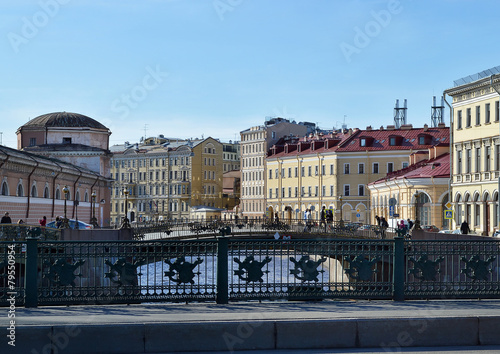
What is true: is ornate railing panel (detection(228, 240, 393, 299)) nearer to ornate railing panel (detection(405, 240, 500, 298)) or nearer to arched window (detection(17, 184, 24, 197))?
ornate railing panel (detection(405, 240, 500, 298))

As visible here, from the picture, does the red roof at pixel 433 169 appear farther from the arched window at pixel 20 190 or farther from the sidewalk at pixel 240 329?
the sidewalk at pixel 240 329

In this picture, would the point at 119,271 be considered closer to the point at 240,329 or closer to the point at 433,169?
the point at 240,329

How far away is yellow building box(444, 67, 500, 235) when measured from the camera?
52375 mm

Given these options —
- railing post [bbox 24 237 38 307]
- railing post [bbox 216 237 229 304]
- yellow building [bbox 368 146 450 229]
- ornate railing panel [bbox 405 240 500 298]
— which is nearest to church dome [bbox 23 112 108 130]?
yellow building [bbox 368 146 450 229]

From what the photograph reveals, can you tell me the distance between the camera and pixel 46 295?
13.1 meters

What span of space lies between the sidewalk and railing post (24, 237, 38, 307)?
359mm

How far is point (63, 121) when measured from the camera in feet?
249

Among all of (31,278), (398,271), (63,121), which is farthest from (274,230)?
(31,278)

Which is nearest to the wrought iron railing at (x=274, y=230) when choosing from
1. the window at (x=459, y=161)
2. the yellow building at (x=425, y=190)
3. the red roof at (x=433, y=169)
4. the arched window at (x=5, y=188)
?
the yellow building at (x=425, y=190)

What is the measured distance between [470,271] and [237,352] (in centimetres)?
480

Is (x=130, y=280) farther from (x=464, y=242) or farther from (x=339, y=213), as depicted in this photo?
(x=339, y=213)

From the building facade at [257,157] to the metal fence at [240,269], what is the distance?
99455mm

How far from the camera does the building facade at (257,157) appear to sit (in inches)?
4564

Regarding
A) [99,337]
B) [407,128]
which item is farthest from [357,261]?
[407,128]
